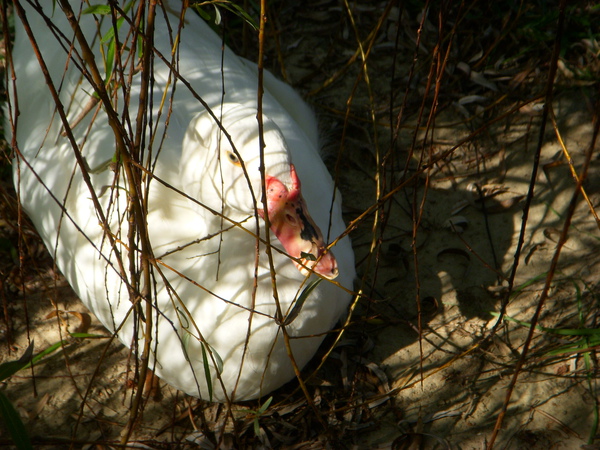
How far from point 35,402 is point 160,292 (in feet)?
3.14

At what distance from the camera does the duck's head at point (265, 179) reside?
6.12ft

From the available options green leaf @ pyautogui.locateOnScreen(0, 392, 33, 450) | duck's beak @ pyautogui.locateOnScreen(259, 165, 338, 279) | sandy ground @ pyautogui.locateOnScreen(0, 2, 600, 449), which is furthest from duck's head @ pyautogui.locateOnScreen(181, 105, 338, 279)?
green leaf @ pyautogui.locateOnScreen(0, 392, 33, 450)

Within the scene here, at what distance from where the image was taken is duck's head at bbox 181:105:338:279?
1.87 meters

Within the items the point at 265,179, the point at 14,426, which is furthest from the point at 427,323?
the point at 14,426

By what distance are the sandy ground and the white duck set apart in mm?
183

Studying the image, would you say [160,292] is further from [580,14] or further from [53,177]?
[580,14]

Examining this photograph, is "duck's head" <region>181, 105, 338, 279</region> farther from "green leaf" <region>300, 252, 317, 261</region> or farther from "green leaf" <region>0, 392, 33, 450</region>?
"green leaf" <region>0, 392, 33, 450</region>

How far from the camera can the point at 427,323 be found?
2.68 m

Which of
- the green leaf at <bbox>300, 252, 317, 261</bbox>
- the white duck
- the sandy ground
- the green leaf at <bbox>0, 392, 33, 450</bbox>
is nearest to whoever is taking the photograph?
the green leaf at <bbox>0, 392, 33, 450</bbox>

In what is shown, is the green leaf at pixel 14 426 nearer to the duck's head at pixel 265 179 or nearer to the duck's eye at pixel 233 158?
the duck's head at pixel 265 179

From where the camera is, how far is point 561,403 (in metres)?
2.27

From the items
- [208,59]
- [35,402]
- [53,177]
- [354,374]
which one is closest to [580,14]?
[208,59]

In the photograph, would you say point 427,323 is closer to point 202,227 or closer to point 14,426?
point 202,227

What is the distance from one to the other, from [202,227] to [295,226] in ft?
1.62
